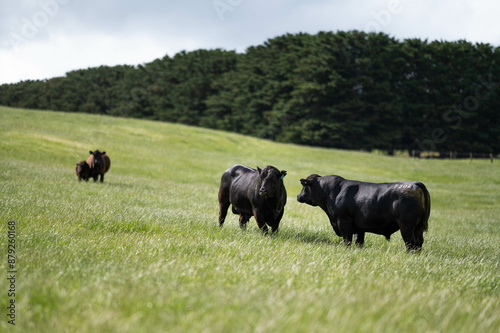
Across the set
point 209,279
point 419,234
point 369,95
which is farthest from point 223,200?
point 369,95

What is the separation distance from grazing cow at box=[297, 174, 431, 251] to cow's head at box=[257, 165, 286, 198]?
107 cm

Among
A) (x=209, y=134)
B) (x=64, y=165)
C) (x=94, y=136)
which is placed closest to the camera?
(x=64, y=165)

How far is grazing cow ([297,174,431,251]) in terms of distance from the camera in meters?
6.78

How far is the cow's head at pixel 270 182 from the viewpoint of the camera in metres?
7.27

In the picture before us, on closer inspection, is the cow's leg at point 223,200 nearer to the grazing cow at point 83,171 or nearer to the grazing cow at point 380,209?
the grazing cow at point 380,209

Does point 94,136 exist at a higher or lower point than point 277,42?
lower

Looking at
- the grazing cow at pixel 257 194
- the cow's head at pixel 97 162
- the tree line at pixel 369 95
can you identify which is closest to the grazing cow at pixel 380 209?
the grazing cow at pixel 257 194

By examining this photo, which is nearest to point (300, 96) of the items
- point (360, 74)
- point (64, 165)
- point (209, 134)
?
point (360, 74)

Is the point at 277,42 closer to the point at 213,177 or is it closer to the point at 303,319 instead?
the point at 213,177

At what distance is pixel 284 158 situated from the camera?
40594 mm

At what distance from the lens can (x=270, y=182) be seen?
7.45 metres

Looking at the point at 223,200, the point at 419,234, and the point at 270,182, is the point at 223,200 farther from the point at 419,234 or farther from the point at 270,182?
the point at 419,234

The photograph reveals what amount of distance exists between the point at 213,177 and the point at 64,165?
32.1 ft

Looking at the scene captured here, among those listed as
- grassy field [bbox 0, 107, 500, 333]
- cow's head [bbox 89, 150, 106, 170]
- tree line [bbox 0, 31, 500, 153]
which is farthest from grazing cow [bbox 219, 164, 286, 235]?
tree line [bbox 0, 31, 500, 153]
